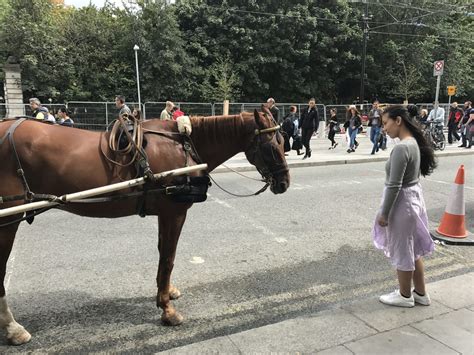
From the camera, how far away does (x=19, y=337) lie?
3102 millimetres

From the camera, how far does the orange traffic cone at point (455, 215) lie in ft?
17.6

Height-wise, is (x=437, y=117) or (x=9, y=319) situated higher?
A: (x=437, y=117)

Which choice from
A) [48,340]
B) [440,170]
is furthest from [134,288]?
[440,170]

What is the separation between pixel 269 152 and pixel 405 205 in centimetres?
127

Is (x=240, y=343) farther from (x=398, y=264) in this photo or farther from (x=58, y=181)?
(x=58, y=181)

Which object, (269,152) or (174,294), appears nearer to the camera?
(269,152)

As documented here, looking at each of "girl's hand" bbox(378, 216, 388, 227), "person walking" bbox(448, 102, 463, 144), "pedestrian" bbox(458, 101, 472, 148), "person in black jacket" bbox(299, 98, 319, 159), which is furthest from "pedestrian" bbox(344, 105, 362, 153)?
"girl's hand" bbox(378, 216, 388, 227)

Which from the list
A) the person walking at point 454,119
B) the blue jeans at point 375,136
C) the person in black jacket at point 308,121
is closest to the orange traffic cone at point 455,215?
the person in black jacket at point 308,121

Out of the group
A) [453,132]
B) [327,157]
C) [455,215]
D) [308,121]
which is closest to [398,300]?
[455,215]

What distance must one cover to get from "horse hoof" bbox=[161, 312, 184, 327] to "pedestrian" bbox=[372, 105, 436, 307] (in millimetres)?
1841

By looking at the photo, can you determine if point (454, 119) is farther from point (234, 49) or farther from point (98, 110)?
point (98, 110)

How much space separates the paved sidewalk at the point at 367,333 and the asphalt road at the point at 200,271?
1.03 feet

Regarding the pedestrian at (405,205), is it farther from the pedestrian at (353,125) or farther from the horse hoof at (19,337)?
the pedestrian at (353,125)

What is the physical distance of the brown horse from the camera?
302 cm
